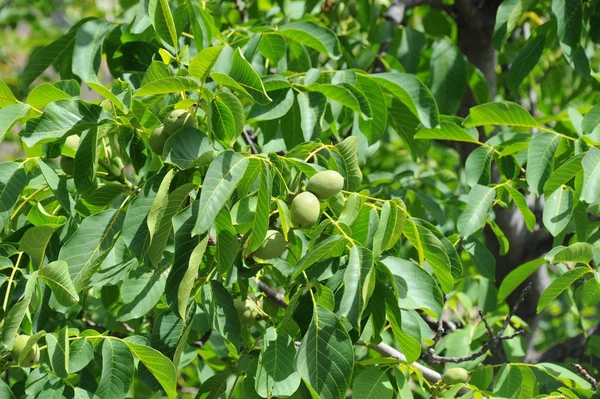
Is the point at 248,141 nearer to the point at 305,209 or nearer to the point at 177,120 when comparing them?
the point at 177,120

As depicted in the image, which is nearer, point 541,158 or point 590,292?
point 590,292

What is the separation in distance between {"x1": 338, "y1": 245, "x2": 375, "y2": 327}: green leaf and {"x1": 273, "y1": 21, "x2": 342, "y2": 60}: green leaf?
0.89 metres

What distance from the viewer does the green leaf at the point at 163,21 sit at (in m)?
1.60

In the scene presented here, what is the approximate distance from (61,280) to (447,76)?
162 centimetres

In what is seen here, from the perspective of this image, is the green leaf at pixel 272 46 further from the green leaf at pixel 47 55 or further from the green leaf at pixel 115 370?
the green leaf at pixel 115 370

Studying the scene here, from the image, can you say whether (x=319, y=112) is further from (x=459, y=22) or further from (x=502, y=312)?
(x=459, y=22)

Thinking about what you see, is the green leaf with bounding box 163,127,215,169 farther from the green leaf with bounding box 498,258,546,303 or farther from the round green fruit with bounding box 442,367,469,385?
the green leaf with bounding box 498,258,546,303

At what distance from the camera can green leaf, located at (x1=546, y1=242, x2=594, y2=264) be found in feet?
5.12

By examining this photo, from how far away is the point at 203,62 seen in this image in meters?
1.41

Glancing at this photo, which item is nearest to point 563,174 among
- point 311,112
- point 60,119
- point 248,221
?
point 311,112

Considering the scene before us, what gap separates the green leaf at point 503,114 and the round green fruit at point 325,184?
25.8 inches

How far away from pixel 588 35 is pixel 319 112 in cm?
111

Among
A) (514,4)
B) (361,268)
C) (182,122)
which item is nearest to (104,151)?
(182,122)

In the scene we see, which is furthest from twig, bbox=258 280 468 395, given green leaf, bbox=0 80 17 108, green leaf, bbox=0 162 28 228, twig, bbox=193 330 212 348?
twig, bbox=193 330 212 348
